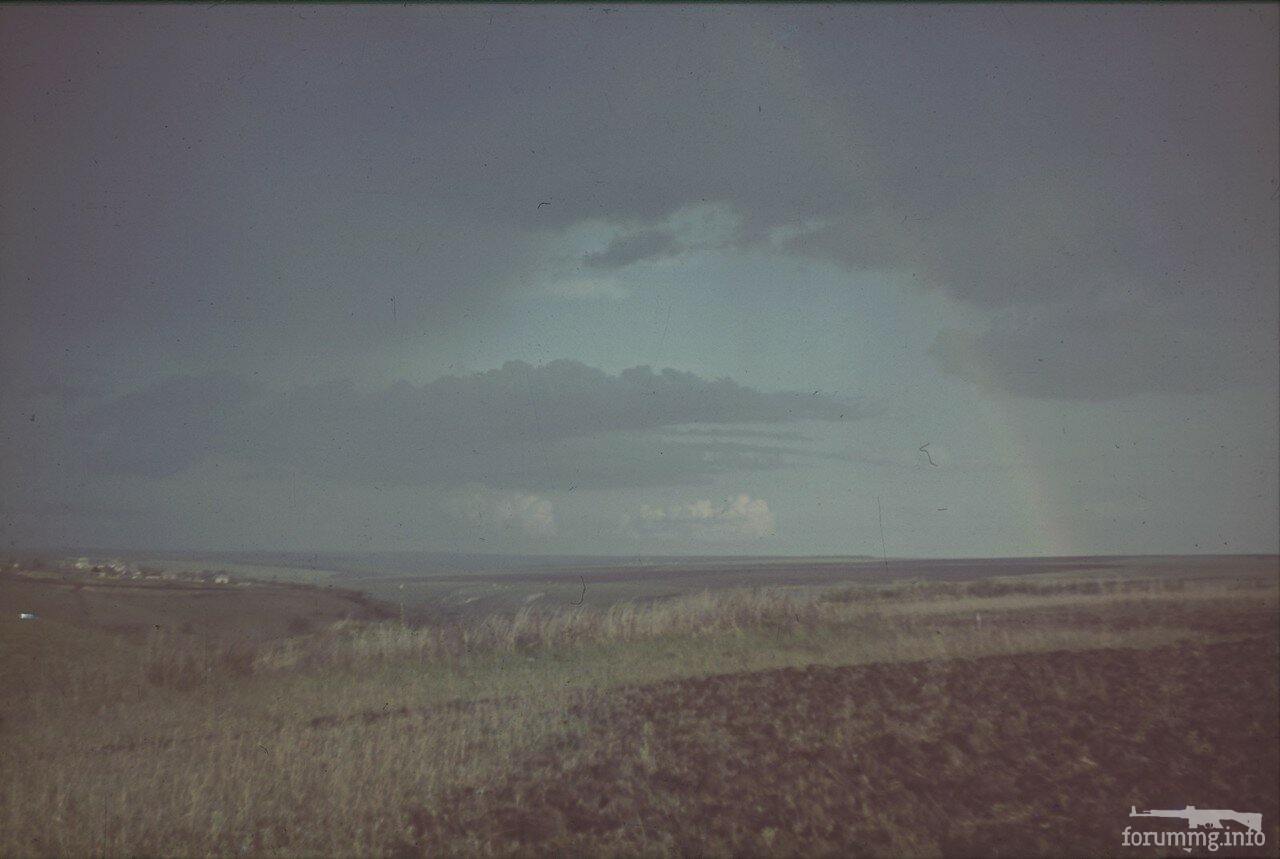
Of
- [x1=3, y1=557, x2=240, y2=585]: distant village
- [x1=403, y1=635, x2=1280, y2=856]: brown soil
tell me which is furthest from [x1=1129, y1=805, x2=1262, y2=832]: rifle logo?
[x1=3, y1=557, x2=240, y2=585]: distant village

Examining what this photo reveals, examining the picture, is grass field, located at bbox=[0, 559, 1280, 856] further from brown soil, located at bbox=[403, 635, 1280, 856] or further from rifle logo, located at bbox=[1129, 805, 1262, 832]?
rifle logo, located at bbox=[1129, 805, 1262, 832]

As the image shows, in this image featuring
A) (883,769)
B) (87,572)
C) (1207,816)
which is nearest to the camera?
(1207,816)

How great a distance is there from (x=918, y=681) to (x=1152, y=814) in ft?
33.4

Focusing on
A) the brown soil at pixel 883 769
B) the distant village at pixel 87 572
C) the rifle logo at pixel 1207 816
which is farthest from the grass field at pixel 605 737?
the distant village at pixel 87 572

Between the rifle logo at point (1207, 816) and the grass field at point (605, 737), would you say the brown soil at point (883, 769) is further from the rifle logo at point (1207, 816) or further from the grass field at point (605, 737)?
the rifle logo at point (1207, 816)

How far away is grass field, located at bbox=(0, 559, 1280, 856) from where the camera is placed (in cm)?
1082

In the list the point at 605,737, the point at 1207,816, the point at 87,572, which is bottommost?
the point at 605,737

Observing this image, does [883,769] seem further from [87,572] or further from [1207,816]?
[87,572]

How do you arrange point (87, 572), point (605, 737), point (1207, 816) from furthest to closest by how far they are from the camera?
point (87, 572) → point (605, 737) → point (1207, 816)

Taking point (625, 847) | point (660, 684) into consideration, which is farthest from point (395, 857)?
point (660, 684)

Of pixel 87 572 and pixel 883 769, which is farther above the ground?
pixel 87 572

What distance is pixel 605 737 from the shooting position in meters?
15.9

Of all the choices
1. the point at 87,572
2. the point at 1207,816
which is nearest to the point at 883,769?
the point at 1207,816

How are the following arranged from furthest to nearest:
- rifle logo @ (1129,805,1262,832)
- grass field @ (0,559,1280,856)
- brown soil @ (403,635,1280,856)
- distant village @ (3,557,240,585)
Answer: distant village @ (3,557,240,585)
rifle logo @ (1129,805,1262,832)
grass field @ (0,559,1280,856)
brown soil @ (403,635,1280,856)
